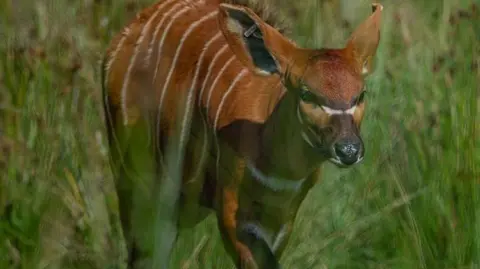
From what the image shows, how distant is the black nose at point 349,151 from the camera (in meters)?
3.54

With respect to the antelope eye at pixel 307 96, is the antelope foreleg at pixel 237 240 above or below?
below

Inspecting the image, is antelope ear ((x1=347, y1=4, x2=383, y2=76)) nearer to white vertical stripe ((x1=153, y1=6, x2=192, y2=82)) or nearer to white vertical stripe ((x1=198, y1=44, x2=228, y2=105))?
white vertical stripe ((x1=198, y1=44, x2=228, y2=105))

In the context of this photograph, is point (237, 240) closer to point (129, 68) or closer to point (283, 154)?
point (283, 154)

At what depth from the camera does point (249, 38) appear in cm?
393

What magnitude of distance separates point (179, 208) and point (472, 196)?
878 mm

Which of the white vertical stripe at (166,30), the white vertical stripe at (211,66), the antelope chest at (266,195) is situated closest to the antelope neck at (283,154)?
the antelope chest at (266,195)

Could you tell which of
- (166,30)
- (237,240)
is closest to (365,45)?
(237,240)

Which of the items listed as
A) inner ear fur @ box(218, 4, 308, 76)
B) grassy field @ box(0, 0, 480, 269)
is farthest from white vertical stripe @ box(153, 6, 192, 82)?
inner ear fur @ box(218, 4, 308, 76)

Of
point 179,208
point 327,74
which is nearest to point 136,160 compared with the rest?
point 179,208

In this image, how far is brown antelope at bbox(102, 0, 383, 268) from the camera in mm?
3762

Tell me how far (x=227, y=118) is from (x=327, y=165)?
1.87ft

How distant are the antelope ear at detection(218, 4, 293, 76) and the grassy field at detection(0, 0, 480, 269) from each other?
23.4 inches

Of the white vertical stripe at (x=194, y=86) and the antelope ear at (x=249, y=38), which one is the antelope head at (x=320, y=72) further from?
the white vertical stripe at (x=194, y=86)

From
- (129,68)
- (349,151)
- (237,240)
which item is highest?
(349,151)
